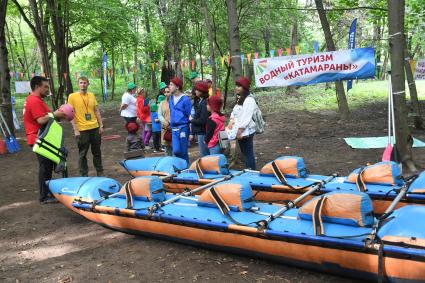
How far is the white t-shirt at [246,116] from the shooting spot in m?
6.21

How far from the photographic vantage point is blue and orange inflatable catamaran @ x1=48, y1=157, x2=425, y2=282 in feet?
10.5

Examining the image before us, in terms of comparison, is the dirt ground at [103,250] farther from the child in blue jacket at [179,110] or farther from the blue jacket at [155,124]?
the child in blue jacket at [179,110]

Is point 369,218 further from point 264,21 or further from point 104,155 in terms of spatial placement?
point 264,21

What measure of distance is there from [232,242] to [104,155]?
22.9 ft

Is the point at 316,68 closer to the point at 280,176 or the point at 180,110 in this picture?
the point at 180,110

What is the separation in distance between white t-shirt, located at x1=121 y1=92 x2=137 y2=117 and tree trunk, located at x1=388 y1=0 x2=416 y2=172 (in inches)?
237

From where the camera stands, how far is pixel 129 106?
9.88m

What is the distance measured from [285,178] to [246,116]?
3.89 ft

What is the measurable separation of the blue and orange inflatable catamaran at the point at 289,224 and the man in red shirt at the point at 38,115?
1219 mm

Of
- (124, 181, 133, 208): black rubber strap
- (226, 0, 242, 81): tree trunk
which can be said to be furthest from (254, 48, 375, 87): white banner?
(124, 181, 133, 208): black rubber strap

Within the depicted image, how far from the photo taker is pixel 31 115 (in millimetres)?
6207

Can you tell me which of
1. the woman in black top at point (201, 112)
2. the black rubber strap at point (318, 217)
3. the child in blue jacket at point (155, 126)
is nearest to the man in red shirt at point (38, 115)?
the woman in black top at point (201, 112)

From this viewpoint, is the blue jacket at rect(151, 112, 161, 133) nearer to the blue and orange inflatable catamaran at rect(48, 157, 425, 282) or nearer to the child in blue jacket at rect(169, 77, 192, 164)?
the child in blue jacket at rect(169, 77, 192, 164)

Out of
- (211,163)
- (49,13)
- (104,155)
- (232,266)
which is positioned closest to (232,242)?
(232,266)
